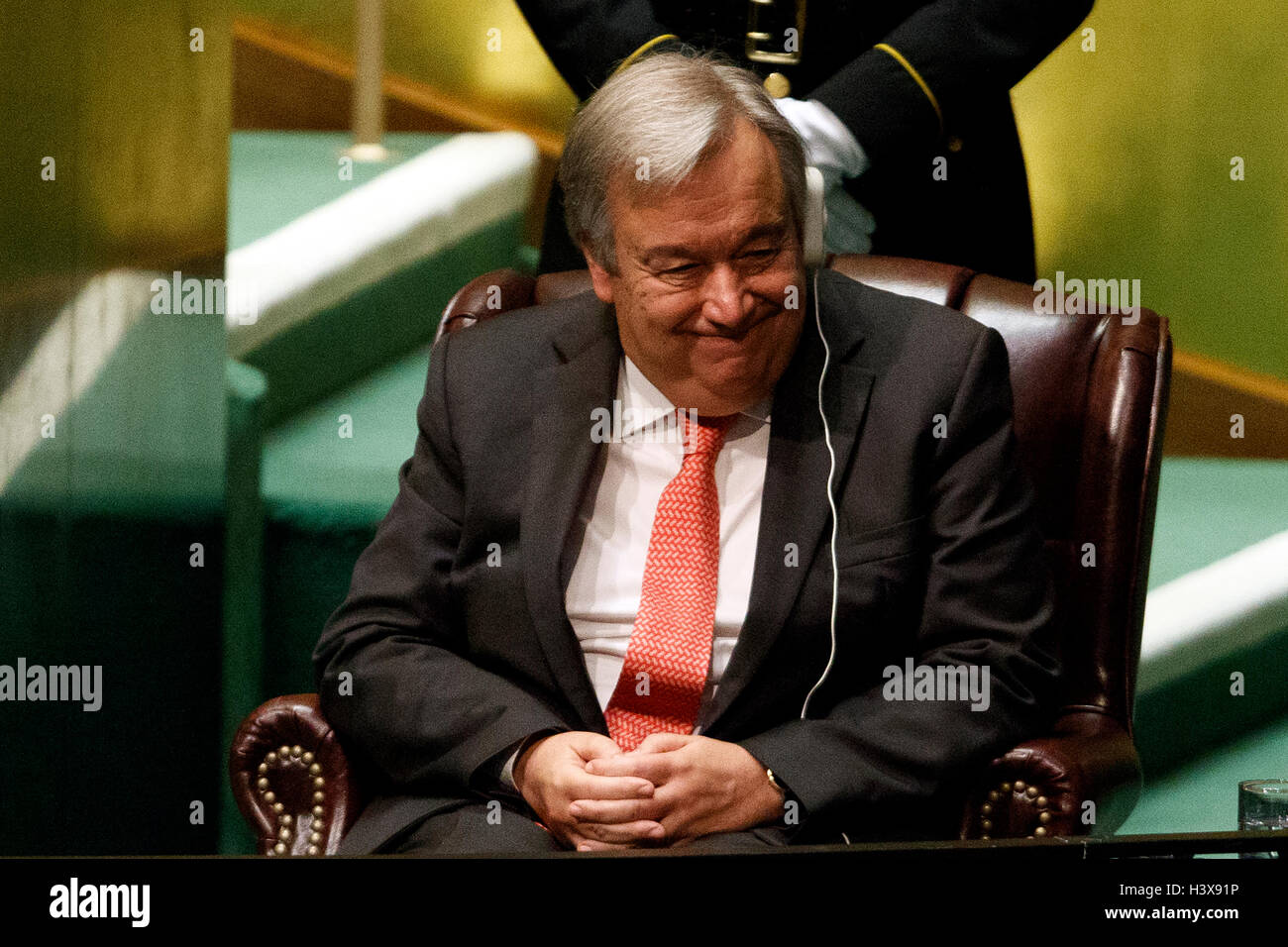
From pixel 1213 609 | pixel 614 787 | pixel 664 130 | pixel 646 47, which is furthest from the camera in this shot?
pixel 1213 609

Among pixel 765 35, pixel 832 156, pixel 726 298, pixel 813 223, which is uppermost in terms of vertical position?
pixel 765 35

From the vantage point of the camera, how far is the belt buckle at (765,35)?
248 cm

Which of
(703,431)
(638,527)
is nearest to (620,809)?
(638,527)

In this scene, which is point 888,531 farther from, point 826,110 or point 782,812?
point 826,110

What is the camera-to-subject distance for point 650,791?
159 cm

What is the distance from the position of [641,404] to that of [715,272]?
0.76 ft

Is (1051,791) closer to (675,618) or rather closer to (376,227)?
(675,618)

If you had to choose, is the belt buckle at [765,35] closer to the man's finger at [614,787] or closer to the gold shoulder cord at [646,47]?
the gold shoulder cord at [646,47]

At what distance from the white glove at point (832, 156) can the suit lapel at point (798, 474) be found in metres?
0.57

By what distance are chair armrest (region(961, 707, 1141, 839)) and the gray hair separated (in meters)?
0.65

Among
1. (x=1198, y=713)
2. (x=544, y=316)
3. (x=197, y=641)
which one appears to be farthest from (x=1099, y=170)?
(x=197, y=641)

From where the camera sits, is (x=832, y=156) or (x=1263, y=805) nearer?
(x=1263, y=805)

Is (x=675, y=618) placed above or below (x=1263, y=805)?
above
